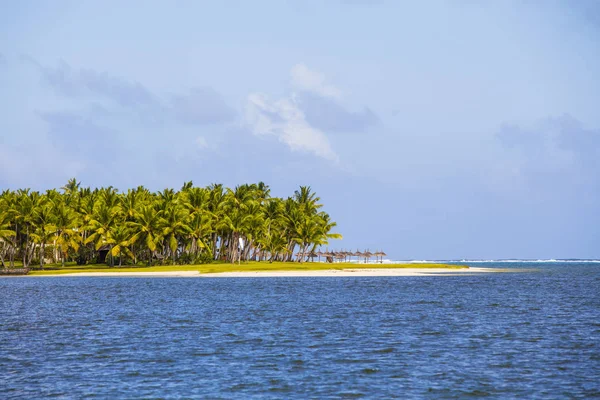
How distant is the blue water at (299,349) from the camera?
2386 centimetres

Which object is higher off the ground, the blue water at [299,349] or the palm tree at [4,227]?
the palm tree at [4,227]

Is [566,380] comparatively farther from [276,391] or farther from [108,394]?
[108,394]

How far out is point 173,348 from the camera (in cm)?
3272

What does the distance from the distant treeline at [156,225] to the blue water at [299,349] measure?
207 feet

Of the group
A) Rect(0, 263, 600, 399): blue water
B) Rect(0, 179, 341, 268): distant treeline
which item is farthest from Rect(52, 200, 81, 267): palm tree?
Rect(0, 263, 600, 399): blue water

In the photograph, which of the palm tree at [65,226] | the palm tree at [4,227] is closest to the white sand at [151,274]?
the palm tree at [65,226]

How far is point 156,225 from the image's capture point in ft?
397

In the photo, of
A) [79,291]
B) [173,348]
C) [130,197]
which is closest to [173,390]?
[173,348]

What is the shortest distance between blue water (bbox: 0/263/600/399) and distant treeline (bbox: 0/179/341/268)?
63.2 meters

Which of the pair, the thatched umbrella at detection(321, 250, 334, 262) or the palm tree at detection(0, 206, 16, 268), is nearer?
the palm tree at detection(0, 206, 16, 268)

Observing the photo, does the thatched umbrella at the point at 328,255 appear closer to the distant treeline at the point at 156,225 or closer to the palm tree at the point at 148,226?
the distant treeline at the point at 156,225

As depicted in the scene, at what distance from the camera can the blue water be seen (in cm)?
2386

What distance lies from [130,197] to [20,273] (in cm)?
2455

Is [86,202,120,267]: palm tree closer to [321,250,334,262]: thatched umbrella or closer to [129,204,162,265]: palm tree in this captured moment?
[129,204,162,265]: palm tree
